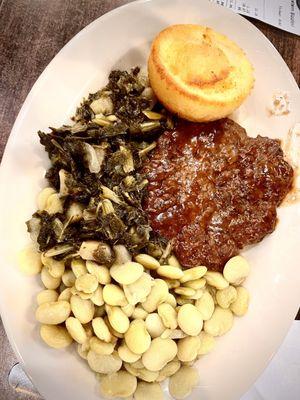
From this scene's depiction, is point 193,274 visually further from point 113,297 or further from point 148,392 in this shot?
point 148,392

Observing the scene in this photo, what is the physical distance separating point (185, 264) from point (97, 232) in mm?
459

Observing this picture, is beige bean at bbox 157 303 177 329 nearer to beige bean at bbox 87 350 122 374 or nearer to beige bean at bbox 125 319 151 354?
beige bean at bbox 125 319 151 354

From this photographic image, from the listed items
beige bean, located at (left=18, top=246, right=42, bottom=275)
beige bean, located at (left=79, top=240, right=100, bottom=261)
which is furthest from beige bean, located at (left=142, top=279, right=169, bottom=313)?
beige bean, located at (left=18, top=246, right=42, bottom=275)

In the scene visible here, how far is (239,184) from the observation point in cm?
237

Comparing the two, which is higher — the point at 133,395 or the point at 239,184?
the point at 239,184


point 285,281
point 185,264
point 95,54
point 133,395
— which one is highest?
point 95,54

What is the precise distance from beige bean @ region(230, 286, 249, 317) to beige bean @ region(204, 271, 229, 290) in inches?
4.8

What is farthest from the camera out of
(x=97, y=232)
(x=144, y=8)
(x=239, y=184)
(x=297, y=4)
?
(x=297, y=4)

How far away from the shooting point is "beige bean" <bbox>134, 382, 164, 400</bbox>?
7.36 feet

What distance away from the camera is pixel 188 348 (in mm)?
2215

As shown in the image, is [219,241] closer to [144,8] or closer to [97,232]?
[97,232]

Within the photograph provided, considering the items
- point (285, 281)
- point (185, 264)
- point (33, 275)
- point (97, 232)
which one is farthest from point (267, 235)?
point (33, 275)

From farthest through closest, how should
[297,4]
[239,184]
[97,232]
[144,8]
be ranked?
1. [297,4]
2. [144,8]
3. [239,184]
4. [97,232]

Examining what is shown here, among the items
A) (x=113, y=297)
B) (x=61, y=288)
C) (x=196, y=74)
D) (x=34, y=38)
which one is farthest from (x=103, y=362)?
(x=34, y=38)
